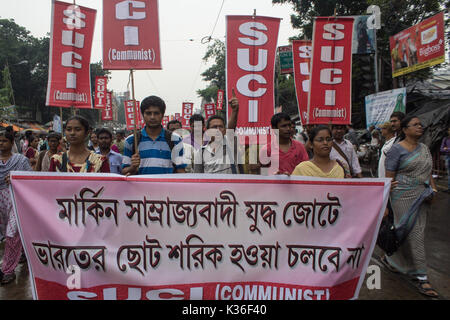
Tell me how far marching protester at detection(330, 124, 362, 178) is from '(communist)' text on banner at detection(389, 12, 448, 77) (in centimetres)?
691

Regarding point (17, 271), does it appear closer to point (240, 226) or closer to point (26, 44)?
point (240, 226)

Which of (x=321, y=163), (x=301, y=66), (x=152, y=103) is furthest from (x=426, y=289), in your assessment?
(x=301, y=66)

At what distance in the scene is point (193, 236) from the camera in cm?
239

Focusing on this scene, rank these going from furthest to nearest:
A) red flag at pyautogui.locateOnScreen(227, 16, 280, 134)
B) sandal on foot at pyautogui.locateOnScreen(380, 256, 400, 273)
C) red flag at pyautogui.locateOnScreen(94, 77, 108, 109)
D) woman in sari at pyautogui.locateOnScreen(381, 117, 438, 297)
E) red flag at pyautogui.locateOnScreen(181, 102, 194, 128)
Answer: red flag at pyautogui.locateOnScreen(181, 102, 194, 128) → red flag at pyautogui.locateOnScreen(94, 77, 108, 109) → red flag at pyautogui.locateOnScreen(227, 16, 280, 134) → sandal on foot at pyautogui.locateOnScreen(380, 256, 400, 273) → woman in sari at pyautogui.locateOnScreen(381, 117, 438, 297)

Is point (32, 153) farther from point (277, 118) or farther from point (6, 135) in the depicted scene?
point (277, 118)

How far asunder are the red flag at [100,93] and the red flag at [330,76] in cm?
1257

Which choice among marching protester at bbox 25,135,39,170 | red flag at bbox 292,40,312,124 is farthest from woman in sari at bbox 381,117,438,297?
marching protester at bbox 25,135,39,170

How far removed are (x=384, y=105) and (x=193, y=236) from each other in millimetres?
9754

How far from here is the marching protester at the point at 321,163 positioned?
271 centimetres

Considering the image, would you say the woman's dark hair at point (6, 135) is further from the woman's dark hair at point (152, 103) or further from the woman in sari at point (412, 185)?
the woman in sari at point (412, 185)

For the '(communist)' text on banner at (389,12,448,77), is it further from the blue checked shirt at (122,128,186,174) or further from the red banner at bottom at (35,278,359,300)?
the red banner at bottom at (35,278,359,300)

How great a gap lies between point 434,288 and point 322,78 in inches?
97.6

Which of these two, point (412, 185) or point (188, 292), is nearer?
point (188, 292)

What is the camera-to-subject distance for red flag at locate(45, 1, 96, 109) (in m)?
3.99
